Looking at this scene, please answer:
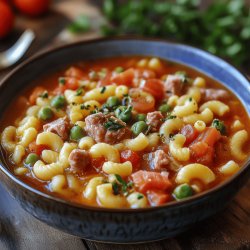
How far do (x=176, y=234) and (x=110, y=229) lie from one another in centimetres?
50

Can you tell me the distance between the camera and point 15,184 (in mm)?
2779

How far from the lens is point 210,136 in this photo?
10.5ft

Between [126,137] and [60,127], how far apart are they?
0.49 metres

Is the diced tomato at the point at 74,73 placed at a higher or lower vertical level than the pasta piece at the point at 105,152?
higher

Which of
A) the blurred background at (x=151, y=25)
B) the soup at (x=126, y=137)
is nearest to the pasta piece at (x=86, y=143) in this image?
the soup at (x=126, y=137)

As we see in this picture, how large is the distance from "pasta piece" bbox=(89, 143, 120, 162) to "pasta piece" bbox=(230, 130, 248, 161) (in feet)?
2.74

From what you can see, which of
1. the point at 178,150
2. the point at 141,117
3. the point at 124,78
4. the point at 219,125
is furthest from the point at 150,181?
the point at 124,78

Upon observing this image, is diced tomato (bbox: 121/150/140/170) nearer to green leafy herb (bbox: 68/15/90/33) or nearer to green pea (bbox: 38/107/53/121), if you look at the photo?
green pea (bbox: 38/107/53/121)

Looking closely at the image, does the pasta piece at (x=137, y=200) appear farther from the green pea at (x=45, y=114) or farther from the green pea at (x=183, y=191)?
the green pea at (x=45, y=114)

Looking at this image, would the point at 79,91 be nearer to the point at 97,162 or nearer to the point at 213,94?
the point at 97,162

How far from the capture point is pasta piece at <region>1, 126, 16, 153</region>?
3.32m

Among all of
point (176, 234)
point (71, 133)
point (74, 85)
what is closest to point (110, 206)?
point (176, 234)

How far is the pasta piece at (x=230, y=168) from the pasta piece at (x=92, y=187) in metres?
0.82

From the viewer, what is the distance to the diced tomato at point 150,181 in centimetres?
290
